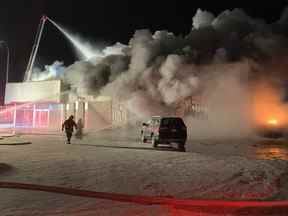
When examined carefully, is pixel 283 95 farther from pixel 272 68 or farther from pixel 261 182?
pixel 261 182

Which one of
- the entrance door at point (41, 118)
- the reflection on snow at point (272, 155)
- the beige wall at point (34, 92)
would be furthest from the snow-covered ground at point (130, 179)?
the entrance door at point (41, 118)

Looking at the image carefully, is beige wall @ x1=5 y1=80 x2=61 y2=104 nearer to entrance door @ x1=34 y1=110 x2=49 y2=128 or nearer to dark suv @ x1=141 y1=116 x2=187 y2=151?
entrance door @ x1=34 y1=110 x2=49 y2=128

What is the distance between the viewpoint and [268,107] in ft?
94.0

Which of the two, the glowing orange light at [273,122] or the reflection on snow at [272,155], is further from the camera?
the glowing orange light at [273,122]

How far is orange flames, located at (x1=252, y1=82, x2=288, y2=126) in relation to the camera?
27.7 meters

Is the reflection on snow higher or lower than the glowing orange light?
lower

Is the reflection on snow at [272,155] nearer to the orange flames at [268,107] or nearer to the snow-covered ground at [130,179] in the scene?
the snow-covered ground at [130,179]

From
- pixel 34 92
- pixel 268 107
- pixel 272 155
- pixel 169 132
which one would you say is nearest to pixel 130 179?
pixel 272 155

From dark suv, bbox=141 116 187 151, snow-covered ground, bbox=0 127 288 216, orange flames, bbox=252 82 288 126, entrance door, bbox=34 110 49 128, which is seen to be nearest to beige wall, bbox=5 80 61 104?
entrance door, bbox=34 110 49 128

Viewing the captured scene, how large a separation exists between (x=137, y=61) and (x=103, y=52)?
9127mm

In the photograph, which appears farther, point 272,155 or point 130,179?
point 272,155

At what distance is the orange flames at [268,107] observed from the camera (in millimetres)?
27734

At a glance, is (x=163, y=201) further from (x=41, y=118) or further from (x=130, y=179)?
(x=41, y=118)

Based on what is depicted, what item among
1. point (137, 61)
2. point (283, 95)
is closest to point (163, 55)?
point (137, 61)
